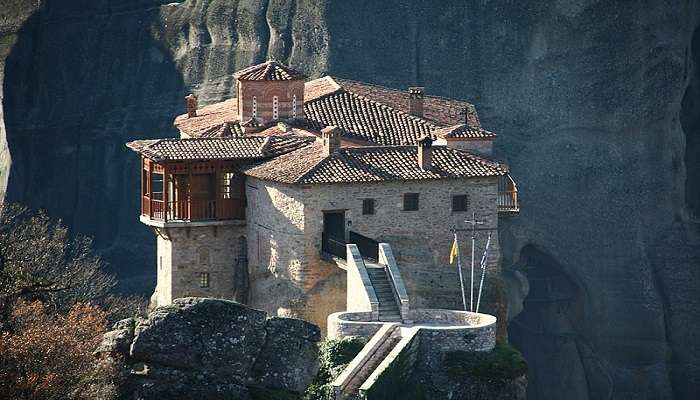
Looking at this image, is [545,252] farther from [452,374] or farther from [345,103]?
[452,374]

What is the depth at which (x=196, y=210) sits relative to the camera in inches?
2936

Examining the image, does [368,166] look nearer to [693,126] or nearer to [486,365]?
[486,365]

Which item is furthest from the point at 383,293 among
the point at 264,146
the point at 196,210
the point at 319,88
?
Result: the point at 319,88

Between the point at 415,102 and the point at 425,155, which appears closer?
the point at 425,155

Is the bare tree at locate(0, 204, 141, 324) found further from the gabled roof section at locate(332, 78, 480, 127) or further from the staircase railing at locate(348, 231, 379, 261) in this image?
the gabled roof section at locate(332, 78, 480, 127)

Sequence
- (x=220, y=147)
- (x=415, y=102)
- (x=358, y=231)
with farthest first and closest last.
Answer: (x=415, y=102)
(x=220, y=147)
(x=358, y=231)

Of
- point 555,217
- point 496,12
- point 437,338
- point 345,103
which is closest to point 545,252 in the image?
point 555,217

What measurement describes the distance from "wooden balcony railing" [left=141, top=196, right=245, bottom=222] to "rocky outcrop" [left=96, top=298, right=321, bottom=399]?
12168 millimetres

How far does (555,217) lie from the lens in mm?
94125

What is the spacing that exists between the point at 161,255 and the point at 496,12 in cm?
2394

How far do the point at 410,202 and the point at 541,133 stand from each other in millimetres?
23908

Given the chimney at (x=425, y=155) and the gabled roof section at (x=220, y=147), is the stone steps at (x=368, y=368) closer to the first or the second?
the chimney at (x=425, y=155)

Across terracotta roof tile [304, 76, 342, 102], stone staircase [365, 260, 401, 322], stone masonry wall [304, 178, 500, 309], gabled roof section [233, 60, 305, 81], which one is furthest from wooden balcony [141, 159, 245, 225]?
terracotta roof tile [304, 76, 342, 102]

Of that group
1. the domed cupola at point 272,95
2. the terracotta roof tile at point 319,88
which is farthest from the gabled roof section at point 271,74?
the terracotta roof tile at point 319,88
